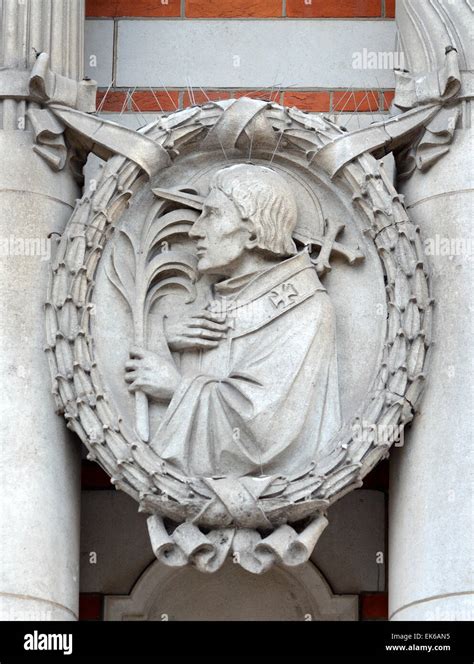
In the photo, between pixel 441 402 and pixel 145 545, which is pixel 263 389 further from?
pixel 145 545

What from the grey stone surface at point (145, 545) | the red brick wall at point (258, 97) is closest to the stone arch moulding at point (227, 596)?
the grey stone surface at point (145, 545)

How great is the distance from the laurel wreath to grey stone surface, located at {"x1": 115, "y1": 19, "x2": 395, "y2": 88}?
0.66 m

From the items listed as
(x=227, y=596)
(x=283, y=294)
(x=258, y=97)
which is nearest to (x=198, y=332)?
(x=283, y=294)

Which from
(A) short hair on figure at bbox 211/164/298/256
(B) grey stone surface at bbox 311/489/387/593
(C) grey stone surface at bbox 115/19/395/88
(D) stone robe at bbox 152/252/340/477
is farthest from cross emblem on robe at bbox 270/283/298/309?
(C) grey stone surface at bbox 115/19/395/88

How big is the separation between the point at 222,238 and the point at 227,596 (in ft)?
4.75

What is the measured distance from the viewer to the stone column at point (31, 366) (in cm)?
891

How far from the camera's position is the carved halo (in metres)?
8.91

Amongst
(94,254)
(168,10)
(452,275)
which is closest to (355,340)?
(452,275)

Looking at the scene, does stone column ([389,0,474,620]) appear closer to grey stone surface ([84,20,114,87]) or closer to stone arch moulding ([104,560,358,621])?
stone arch moulding ([104,560,358,621])

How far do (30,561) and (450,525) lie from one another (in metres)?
1.62

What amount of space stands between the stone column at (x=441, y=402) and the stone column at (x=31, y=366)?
132 cm

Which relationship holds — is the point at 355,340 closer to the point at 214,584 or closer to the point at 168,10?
the point at 214,584

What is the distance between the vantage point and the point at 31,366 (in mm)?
A: 9188

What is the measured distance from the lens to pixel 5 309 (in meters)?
9.23
